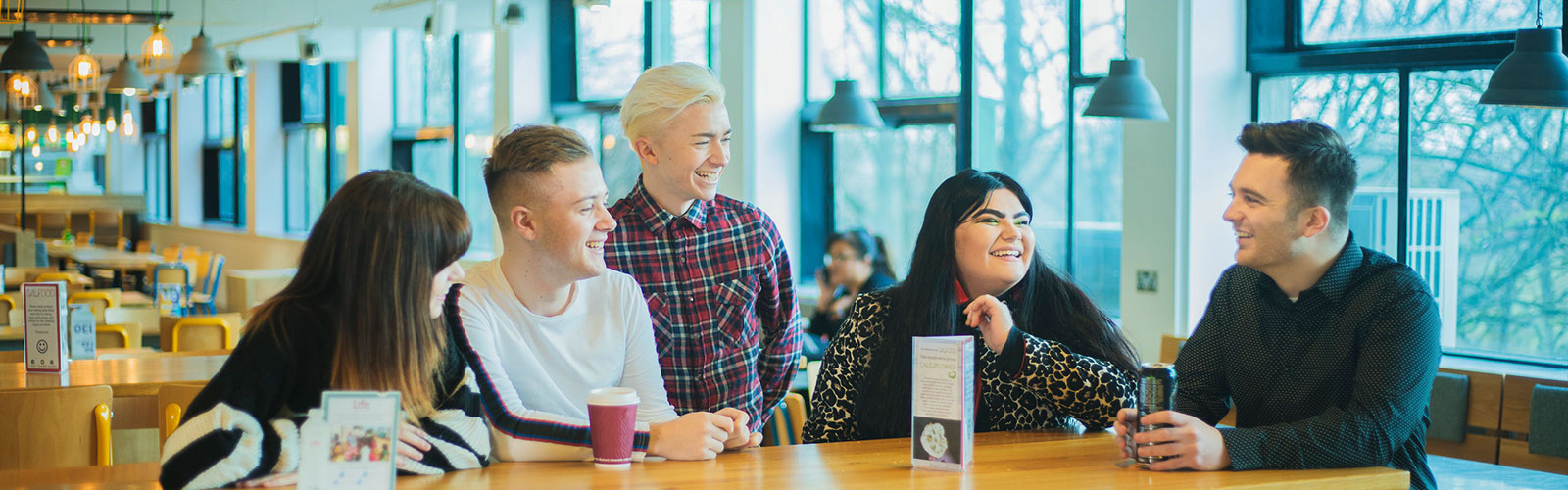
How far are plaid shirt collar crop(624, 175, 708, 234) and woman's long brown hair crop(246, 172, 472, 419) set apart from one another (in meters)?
0.95

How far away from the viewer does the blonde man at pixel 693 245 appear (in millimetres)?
2822

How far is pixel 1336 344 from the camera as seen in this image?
2.29 m

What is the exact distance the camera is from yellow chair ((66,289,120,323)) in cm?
697

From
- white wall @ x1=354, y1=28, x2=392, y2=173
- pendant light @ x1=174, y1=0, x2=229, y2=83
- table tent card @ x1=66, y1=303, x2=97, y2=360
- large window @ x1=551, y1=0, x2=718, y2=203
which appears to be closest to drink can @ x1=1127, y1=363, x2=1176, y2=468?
table tent card @ x1=66, y1=303, x2=97, y2=360

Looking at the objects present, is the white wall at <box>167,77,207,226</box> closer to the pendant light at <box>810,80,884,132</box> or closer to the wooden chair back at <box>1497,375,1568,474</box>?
the pendant light at <box>810,80,884,132</box>

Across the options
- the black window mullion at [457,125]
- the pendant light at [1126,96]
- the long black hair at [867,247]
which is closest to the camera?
the pendant light at [1126,96]

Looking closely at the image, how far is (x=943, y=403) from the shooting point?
83.7 inches

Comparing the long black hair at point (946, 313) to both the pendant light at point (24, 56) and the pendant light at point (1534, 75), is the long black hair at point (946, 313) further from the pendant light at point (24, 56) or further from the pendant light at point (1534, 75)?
the pendant light at point (24, 56)

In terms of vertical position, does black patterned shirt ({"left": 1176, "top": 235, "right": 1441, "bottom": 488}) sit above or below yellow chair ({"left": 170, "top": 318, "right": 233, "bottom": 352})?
above

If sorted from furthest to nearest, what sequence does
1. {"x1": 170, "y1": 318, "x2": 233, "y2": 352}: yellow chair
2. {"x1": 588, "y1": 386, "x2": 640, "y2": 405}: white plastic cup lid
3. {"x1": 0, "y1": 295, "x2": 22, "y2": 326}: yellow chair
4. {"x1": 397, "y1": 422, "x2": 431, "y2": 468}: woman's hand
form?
{"x1": 0, "y1": 295, "x2": 22, "y2": 326}: yellow chair
{"x1": 170, "y1": 318, "x2": 233, "y2": 352}: yellow chair
{"x1": 588, "y1": 386, "x2": 640, "y2": 405}: white plastic cup lid
{"x1": 397, "y1": 422, "x2": 431, "y2": 468}: woman's hand

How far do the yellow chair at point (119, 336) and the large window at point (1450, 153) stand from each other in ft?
17.2

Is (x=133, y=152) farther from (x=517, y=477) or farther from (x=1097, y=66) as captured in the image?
(x=517, y=477)

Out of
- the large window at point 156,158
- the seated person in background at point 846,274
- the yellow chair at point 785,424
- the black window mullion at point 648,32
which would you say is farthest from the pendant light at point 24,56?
the large window at point 156,158

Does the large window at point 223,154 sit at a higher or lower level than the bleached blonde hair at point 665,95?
higher
